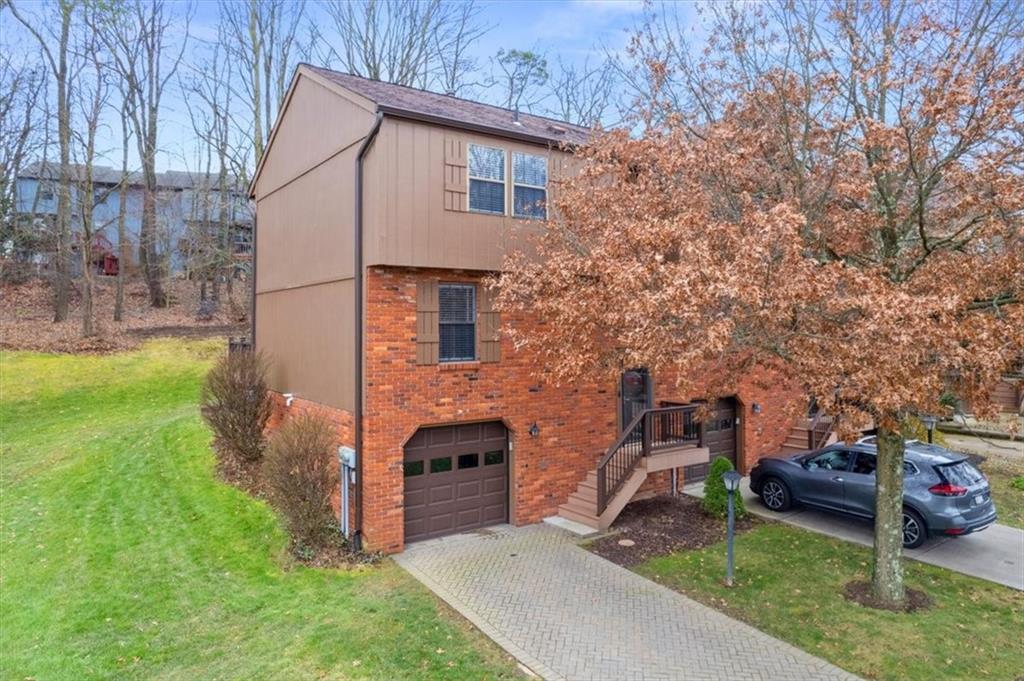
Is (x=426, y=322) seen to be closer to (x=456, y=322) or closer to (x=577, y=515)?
(x=456, y=322)

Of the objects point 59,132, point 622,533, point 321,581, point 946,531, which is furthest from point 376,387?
point 59,132

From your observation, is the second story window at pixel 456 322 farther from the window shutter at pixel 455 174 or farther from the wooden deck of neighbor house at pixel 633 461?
the wooden deck of neighbor house at pixel 633 461

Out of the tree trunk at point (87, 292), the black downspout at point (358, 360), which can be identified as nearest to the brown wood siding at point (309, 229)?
the black downspout at point (358, 360)

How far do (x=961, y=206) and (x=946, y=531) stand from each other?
554cm

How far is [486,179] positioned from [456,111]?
6.25ft

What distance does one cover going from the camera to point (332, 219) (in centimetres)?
1130

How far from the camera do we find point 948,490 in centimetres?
971

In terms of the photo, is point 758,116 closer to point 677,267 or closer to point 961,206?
point 961,206

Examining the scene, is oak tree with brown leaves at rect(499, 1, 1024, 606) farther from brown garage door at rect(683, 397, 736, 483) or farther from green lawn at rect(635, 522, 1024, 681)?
brown garage door at rect(683, 397, 736, 483)

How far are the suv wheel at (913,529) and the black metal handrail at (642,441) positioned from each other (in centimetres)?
376

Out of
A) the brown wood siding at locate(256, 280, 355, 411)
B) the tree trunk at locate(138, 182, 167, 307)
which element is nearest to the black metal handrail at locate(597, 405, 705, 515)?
the brown wood siding at locate(256, 280, 355, 411)

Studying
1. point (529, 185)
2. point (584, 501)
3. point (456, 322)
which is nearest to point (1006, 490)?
point (584, 501)

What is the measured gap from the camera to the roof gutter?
31.7 ft

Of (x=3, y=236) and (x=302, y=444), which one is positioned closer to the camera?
(x=302, y=444)
